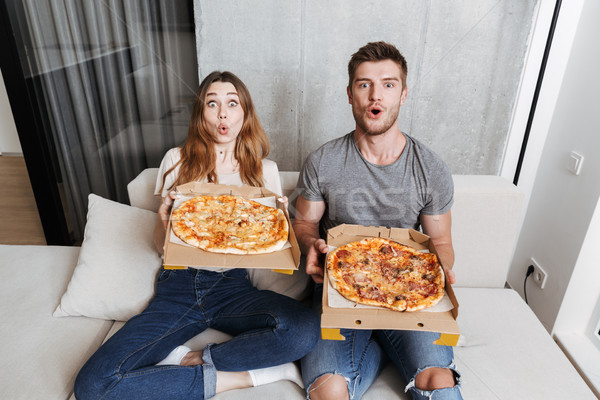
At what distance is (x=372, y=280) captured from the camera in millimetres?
1281

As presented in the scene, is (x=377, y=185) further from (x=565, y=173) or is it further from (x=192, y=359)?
(x=565, y=173)

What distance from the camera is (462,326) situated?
157cm

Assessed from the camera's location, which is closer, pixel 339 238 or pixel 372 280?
pixel 372 280

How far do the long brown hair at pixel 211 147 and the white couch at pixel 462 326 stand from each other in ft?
0.79

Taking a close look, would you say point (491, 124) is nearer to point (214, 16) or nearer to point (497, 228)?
point (497, 228)

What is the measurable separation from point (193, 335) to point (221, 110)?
2.56ft

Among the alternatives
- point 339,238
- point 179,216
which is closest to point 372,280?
point 339,238

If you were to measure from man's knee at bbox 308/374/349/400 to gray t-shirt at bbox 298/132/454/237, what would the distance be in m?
0.55

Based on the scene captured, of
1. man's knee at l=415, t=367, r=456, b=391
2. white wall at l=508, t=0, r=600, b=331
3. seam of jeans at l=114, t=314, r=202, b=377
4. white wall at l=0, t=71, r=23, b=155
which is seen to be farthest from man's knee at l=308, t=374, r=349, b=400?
white wall at l=0, t=71, r=23, b=155

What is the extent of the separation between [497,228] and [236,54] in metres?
1.36

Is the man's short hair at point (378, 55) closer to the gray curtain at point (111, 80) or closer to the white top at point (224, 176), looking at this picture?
the white top at point (224, 176)

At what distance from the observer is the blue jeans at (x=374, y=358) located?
1289mm

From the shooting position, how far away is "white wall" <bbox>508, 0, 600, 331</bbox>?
1761 millimetres

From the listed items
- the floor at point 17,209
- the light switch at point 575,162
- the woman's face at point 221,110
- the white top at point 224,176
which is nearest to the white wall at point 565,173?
the light switch at point 575,162
